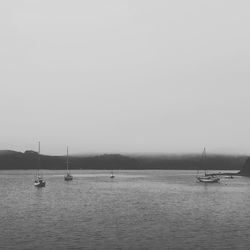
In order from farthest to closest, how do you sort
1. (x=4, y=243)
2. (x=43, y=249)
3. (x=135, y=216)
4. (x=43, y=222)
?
(x=135, y=216)
(x=43, y=222)
(x=4, y=243)
(x=43, y=249)

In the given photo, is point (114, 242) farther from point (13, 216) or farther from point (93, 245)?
point (13, 216)

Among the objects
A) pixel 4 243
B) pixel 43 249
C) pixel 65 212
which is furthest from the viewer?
pixel 65 212

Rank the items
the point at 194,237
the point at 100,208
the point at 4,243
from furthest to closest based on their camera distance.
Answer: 1. the point at 100,208
2. the point at 194,237
3. the point at 4,243

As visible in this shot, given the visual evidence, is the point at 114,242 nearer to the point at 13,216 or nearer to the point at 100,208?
the point at 13,216

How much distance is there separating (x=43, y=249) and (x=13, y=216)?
28.7 meters

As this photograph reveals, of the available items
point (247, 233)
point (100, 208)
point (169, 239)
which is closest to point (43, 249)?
point (169, 239)

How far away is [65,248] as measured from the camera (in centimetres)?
4309

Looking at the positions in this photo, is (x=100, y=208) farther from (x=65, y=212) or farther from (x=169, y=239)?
(x=169, y=239)

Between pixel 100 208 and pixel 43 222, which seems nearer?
pixel 43 222

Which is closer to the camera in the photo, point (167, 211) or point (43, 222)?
point (43, 222)

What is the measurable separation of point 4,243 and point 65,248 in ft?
23.3

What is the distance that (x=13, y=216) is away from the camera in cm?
6931

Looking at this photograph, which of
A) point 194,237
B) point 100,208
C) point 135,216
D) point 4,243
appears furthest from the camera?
point 100,208

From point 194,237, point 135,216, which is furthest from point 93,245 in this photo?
point 135,216
